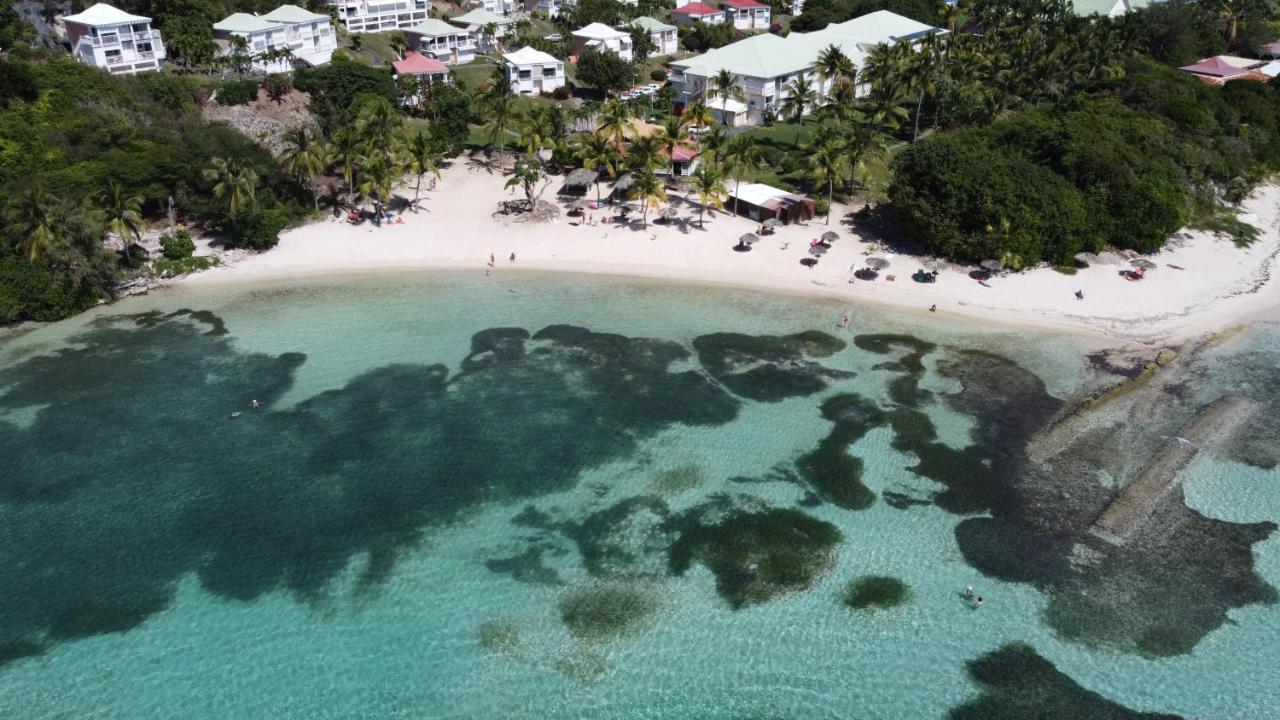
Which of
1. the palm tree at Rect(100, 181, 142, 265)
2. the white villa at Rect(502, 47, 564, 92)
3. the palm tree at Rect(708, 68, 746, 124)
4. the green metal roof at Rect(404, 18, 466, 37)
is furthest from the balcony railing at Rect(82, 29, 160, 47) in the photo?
the palm tree at Rect(708, 68, 746, 124)

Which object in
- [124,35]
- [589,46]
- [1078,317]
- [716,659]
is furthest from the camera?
[589,46]

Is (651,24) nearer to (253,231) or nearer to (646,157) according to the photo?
(646,157)

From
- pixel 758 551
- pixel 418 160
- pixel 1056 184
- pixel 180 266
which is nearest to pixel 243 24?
pixel 418 160

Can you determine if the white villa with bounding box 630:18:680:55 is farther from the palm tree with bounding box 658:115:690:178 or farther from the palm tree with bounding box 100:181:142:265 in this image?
the palm tree with bounding box 100:181:142:265

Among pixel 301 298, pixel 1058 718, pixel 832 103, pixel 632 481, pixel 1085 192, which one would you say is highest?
pixel 832 103

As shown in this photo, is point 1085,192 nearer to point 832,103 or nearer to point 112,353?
point 832,103

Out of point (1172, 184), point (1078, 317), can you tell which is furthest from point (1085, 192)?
point (1078, 317)

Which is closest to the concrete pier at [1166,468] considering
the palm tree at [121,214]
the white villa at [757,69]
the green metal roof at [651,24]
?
the white villa at [757,69]
